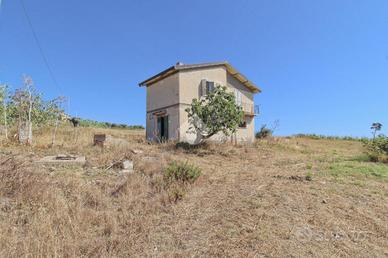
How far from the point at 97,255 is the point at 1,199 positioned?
2.55 m

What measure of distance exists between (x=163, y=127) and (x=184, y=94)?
10.1 feet

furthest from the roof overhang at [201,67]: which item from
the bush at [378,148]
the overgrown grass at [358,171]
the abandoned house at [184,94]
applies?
the overgrown grass at [358,171]

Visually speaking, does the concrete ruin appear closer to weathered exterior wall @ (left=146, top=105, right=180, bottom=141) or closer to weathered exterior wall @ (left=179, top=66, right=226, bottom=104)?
weathered exterior wall @ (left=146, top=105, right=180, bottom=141)

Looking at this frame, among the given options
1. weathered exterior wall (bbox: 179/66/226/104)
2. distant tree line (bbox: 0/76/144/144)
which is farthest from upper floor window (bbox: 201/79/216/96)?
distant tree line (bbox: 0/76/144/144)

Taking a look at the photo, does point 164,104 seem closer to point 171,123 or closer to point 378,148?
point 171,123

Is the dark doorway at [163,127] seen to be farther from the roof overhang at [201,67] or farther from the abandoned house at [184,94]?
the roof overhang at [201,67]

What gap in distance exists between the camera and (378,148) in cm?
1169

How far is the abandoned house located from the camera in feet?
58.7

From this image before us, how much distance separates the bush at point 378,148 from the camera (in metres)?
11.0

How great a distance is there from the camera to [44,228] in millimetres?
3621

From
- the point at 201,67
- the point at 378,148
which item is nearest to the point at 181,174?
the point at 378,148

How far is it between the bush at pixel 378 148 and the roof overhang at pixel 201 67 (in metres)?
10.4

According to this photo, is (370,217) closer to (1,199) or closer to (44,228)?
(44,228)

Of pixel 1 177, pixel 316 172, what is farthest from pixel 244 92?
pixel 1 177
